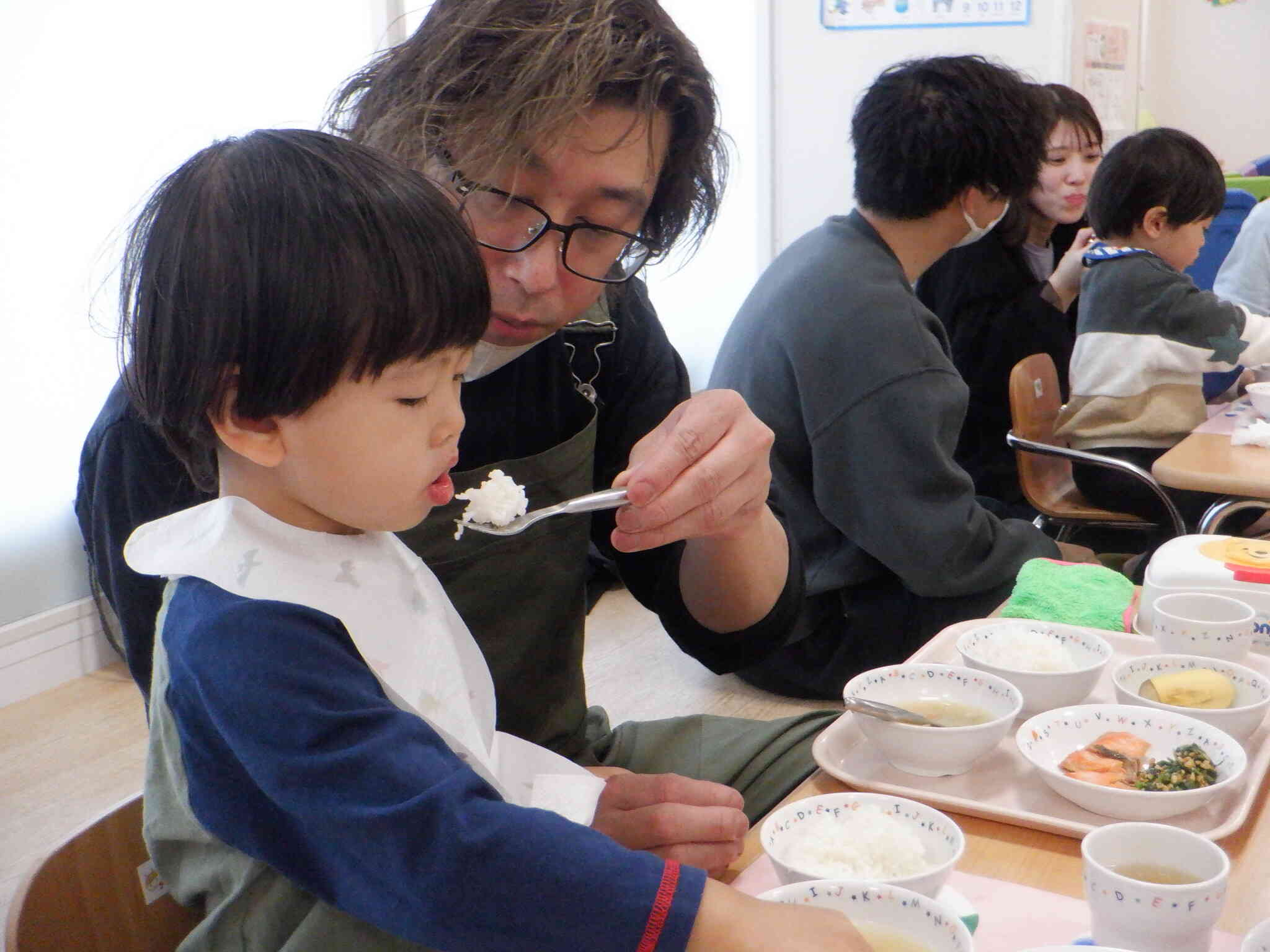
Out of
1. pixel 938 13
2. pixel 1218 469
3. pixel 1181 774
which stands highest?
pixel 938 13

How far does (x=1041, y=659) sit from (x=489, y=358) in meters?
0.69

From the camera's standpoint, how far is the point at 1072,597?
1438mm

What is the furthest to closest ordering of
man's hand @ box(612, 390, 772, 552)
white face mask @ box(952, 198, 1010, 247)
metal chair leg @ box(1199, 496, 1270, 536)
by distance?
white face mask @ box(952, 198, 1010, 247) → metal chair leg @ box(1199, 496, 1270, 536) → man's hand @ box(612, 390, 772, 552)

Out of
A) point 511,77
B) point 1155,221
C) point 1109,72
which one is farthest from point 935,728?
point 1109,72

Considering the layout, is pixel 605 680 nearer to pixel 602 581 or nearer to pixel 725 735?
pixel 602 581

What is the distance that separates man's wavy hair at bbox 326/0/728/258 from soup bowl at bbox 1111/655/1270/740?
761 millimetres

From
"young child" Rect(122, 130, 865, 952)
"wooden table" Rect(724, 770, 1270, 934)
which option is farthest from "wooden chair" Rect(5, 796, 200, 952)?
"wooden table" Rect(724, 770, 1270, 934)

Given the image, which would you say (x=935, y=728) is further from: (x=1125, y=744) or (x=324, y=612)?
(x=324, y=612)

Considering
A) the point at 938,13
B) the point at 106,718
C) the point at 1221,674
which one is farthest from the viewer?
the point at 938,13

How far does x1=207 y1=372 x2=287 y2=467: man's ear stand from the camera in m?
0.89

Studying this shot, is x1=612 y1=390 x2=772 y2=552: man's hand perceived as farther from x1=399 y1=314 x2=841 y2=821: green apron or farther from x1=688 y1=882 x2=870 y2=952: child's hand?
x1=688 y1=882 x2=870 y2=952: child's hand

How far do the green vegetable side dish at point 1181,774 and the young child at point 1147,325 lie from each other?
7.53ft

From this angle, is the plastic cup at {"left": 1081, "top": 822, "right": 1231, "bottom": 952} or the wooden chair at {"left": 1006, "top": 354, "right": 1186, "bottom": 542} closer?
the plastic cup at {"left": 1081, "top": 822, "right": 1231, "bottom": 952}

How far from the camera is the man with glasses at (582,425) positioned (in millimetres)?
1188
